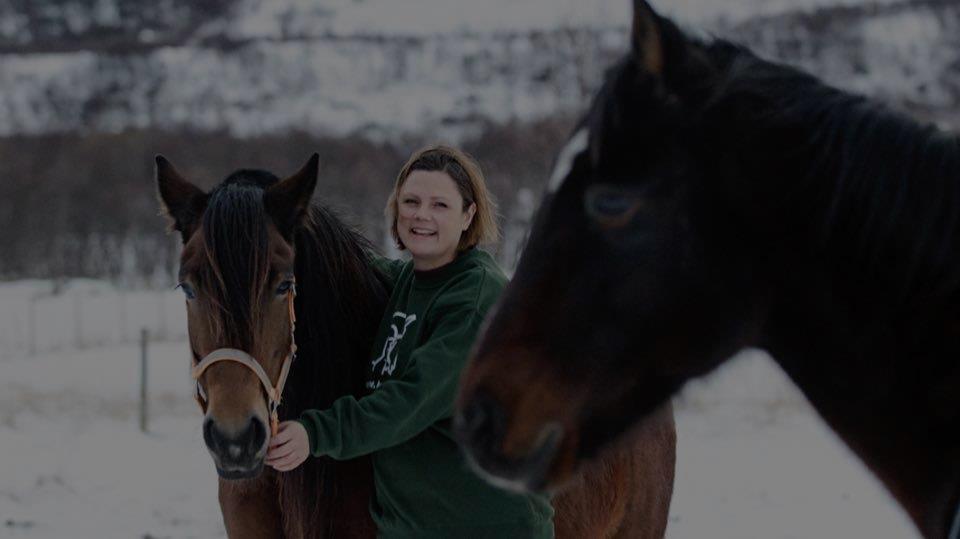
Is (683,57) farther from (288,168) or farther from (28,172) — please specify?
(28,172)

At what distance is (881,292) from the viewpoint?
4.20ft

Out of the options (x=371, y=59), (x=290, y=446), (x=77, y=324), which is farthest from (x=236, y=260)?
(x=371, y=59)

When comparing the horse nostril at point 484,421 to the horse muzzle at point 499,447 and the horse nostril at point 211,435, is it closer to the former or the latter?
the horse muzzle at point 499,447

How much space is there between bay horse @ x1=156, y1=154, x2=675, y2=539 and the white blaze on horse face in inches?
40.1

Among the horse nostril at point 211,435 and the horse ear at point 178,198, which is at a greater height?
the horse ear at point 178,198

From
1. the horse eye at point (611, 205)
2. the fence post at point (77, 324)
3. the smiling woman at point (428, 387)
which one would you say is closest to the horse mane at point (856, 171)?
the horse eye at point (611, 205)

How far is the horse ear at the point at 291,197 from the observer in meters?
2.32

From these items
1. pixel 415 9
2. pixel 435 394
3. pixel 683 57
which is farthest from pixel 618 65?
pixel 415 9

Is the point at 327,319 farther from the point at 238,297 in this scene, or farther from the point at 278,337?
the point at 238,297

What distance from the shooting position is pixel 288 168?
56.5ft

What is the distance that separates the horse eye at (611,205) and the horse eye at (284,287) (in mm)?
1128

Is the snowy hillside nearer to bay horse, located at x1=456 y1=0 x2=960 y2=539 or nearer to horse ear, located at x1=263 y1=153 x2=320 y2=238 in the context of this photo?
horse ear, located at x1=263 y1=153 x2=320 y2=238

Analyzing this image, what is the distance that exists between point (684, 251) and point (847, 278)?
23cm

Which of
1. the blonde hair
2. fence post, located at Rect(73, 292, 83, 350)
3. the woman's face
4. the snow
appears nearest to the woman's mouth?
the woman's face
